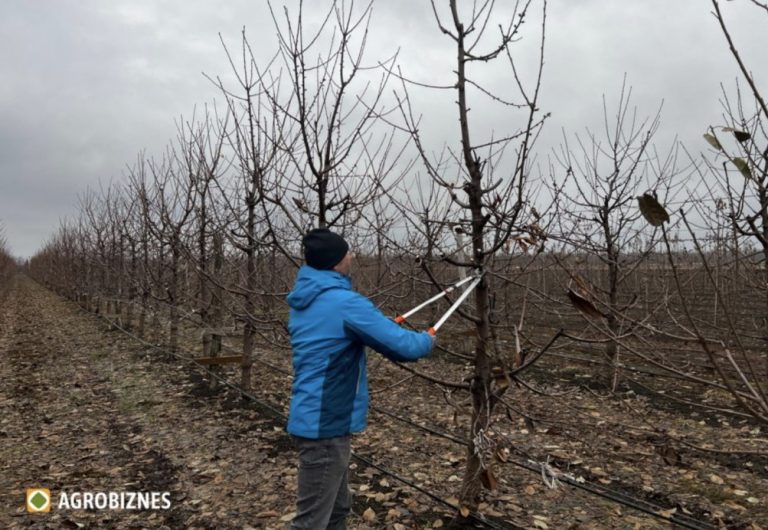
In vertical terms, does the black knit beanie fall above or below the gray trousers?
above

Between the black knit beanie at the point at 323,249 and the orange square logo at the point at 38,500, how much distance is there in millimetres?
3253

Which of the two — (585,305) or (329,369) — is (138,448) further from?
(585,305)

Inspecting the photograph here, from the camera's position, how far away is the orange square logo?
3.98 m

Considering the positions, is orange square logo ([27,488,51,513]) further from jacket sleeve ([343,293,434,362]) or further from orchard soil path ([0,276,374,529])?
jacket sleeve ([343,293,434,362])

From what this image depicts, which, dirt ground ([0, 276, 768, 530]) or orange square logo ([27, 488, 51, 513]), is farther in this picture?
orange square logo ([27, 488, 51, 513])

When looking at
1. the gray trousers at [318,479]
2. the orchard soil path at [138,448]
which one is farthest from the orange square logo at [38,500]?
the gray trousers at [318,479]

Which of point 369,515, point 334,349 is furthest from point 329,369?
point 369,515

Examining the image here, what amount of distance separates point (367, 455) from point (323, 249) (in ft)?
10.0

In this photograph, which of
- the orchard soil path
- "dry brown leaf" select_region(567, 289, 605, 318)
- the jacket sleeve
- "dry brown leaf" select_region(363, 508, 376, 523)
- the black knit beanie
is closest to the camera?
"dry brown leaf" select_region(567, 289, 605, 318)

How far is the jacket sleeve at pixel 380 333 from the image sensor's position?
2354mm

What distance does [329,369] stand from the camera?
243cm

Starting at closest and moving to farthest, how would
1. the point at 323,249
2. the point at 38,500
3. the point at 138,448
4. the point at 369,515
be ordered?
the point at 323,249 → the point at 369,515 → the point at 38,500 → the point at 138,448

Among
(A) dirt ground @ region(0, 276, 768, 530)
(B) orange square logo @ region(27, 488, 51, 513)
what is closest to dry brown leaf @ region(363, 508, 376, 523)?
(A) dirt ground @ region(0, 276, 768, 530)

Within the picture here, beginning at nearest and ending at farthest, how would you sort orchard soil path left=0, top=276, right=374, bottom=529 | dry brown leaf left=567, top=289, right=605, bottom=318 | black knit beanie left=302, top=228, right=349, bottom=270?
1. dry brown leaf left=567, top=289, right=605, bottom=318
2. black knit beanie left=302, top=228, right=349, bottom=270
3. orchard soil path left=0, top=276, right=374, bottom=529
